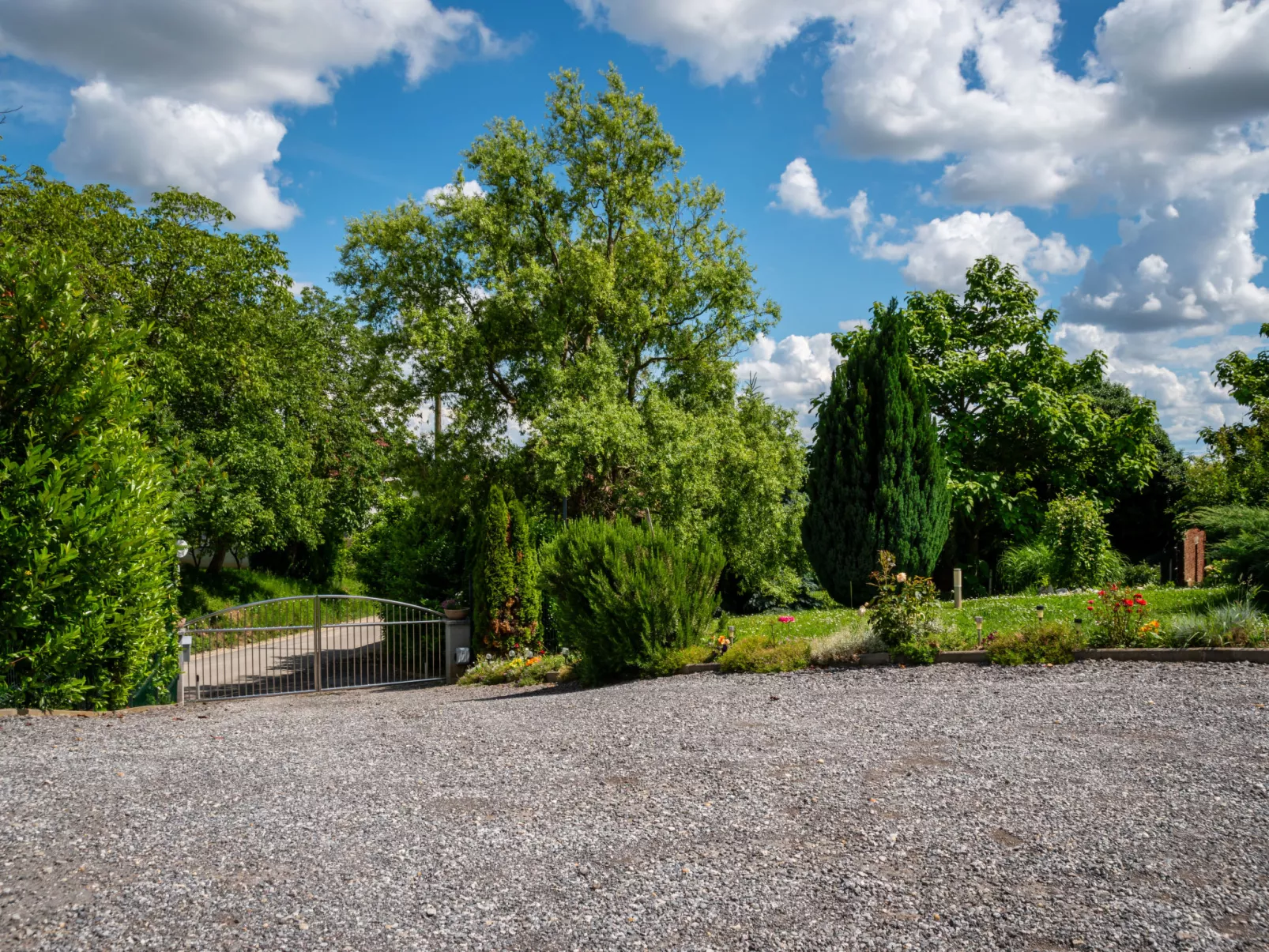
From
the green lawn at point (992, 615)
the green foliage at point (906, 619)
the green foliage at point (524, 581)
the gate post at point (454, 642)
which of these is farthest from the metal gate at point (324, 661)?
the green foliage at point (906, 619)

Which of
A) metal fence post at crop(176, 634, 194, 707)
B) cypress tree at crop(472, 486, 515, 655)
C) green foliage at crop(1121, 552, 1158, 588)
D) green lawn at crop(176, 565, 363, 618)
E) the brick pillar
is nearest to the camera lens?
metal fence post at crop(176, 634, 194, 707)

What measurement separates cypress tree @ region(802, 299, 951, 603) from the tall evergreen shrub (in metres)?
4.82

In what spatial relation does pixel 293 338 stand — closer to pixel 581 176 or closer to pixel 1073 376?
pixel 581 176

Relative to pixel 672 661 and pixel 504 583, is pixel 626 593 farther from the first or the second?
pixel 504 583

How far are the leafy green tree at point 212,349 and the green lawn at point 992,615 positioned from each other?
1046 centimetres

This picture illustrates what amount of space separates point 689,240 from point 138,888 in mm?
17175

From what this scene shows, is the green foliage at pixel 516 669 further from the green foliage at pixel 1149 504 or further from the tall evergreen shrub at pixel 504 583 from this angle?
the green foliage at pixel 1149 504

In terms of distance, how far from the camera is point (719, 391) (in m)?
19.2

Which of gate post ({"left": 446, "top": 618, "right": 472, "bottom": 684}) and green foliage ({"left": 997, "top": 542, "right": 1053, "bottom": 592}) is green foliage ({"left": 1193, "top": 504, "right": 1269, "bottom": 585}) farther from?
gate post ({"left": 446, "top": 618, "right": 472, "bottom": 684})

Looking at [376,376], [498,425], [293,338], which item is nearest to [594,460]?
[498,425]

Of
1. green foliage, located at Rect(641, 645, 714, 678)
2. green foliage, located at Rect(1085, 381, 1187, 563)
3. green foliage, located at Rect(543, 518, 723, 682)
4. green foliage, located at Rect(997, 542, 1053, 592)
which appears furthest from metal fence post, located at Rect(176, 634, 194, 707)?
green foliage, located at Rect(1085, 381, 1187, 563)

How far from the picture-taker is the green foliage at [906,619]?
8648 mm

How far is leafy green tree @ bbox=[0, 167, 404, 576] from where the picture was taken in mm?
16969

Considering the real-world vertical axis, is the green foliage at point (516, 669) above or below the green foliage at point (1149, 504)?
below
